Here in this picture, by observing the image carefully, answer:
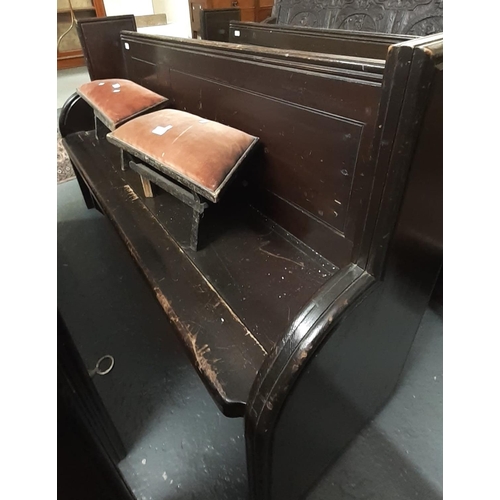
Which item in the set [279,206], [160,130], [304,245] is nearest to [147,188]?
[160,130]

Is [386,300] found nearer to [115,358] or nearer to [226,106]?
[226,106]

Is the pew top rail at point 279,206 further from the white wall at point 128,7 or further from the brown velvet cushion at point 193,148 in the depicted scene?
the white wall at point 128,7

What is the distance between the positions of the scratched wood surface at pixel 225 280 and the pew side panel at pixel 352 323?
0.11 metres

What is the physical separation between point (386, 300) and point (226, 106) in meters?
0.79

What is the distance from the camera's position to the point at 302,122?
86 cm

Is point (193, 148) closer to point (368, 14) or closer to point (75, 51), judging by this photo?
point (368, 14)

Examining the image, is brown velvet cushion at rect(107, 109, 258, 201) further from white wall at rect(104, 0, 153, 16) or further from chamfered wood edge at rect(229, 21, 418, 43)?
white wall at rect(104, 0, 153, 16)

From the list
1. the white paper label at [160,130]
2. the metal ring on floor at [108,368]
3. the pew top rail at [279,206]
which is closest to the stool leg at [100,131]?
the pew top rail at [279,206]

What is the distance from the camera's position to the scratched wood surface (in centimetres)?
79

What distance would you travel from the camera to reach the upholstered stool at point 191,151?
963 millimetres

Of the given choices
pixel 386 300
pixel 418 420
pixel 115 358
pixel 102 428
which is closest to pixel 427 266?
pixel 386 300
